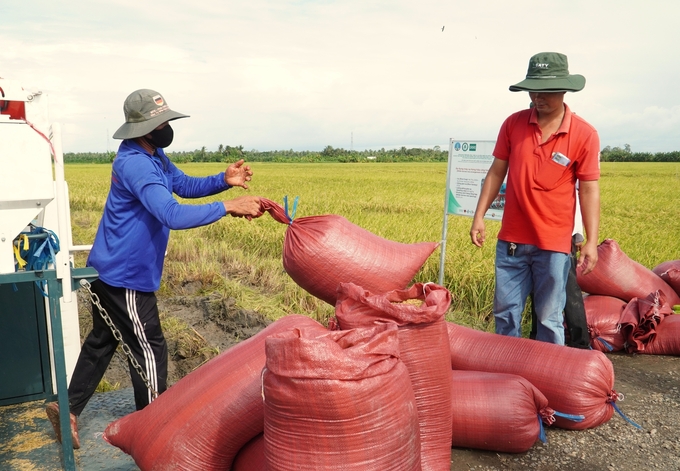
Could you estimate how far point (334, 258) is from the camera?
306 centimetres

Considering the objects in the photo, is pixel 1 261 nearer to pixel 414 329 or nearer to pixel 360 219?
pixel 414 329

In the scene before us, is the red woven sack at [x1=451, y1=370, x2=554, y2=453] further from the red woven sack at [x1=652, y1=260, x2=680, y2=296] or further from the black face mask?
the red woven sack at [x1=652, y1=260, x2=680, y2=296]

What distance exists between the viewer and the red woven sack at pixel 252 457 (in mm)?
2346

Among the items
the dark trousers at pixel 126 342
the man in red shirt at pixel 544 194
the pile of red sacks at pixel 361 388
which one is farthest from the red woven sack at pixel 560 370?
the dark trousers at pixel 126 342

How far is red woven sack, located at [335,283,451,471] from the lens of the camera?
8.12 ft

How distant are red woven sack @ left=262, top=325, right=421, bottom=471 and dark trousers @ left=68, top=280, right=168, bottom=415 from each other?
1249 millimetres

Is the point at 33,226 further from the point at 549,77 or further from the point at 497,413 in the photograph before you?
the point at 549,77

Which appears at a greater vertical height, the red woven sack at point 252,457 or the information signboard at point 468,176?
the information signboard at point 468,176

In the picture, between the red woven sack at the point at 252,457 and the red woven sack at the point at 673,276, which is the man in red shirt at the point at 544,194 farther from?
the red woven sack at the point at 673,276

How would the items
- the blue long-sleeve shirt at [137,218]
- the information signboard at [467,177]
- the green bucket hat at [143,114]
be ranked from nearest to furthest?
the blue long-sleeve shirt at [137,218], the green bucket hat at [143,114], the information signboard at [467,177]

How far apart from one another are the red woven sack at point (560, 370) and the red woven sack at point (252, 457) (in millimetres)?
1447

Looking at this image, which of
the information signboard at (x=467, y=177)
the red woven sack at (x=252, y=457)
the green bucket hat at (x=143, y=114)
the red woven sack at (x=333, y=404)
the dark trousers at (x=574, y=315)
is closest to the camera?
the red woven sack at (x=333, y=404)

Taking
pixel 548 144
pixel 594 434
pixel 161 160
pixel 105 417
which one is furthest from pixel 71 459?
pixel 548 144

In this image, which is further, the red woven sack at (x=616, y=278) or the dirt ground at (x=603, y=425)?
the red woven sack at (x=616, y=278)
